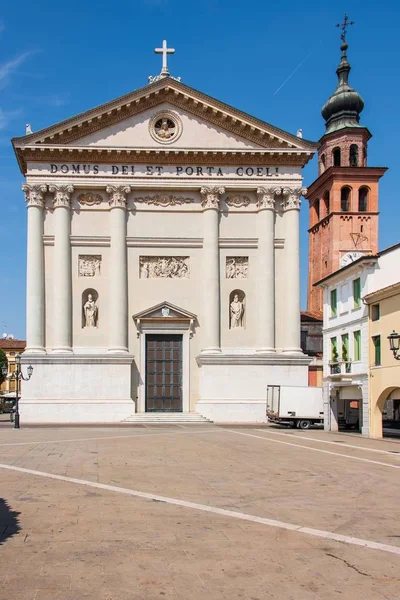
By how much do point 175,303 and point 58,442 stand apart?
18018 mm

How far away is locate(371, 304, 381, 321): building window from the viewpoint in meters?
33.3

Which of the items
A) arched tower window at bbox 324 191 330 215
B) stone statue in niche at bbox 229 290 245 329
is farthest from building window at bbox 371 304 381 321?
arched tower window at bbox 324 191 330 215

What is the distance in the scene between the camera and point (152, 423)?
40.8 m

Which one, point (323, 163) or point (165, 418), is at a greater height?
point (323, 163)

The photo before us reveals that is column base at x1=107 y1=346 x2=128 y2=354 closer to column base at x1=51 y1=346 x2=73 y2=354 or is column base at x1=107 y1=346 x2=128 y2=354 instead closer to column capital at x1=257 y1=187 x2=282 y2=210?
column base at x1=51 y1=346 x2=73 y2=354

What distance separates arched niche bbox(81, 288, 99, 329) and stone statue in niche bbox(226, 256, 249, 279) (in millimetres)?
8137

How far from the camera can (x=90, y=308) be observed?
43.6 meters

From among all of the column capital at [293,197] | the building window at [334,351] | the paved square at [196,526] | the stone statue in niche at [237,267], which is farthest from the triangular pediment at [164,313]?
the paved square at [196,526]

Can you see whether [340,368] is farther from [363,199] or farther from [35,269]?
[363,199]

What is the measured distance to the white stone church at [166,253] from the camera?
1692 inches

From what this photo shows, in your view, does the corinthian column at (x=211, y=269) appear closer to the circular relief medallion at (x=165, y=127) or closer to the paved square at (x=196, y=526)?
the circular relief medallion at (x=165, y=127)

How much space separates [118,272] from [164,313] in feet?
12.0

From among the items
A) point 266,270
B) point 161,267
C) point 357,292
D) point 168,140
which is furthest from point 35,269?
point 357,292

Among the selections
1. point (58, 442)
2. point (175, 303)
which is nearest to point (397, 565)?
point (58, 442)
